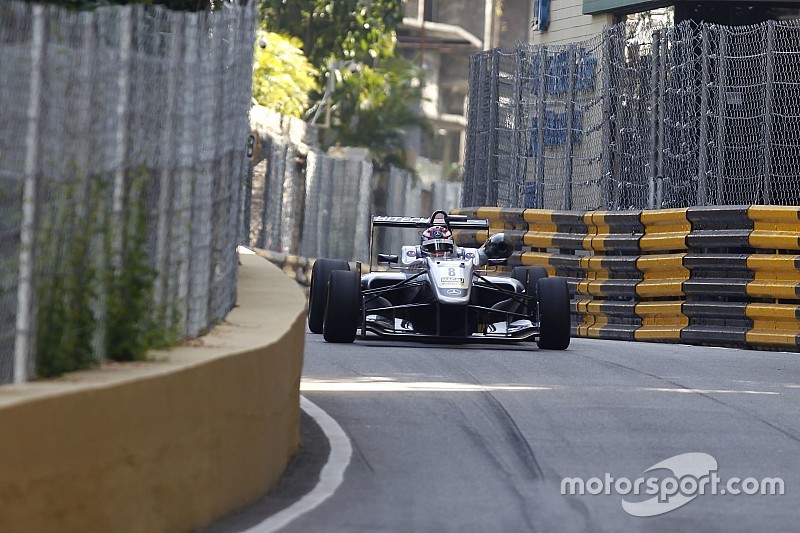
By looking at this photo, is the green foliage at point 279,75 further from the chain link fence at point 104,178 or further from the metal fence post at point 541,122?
the chain link fence at point 104,178

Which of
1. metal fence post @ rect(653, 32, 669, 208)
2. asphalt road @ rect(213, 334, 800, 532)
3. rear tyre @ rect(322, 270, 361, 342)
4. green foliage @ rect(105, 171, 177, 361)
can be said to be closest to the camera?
green foliage @ rect(105, 171, 177, 361)

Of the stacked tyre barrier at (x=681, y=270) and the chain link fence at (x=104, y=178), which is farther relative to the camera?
the stacked tyre barrier at (x=681, y=270)

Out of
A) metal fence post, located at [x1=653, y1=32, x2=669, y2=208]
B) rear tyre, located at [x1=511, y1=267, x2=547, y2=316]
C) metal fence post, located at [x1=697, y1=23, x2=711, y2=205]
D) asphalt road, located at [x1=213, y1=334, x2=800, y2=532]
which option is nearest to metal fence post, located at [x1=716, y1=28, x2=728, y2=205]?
metal fence post, located at [x1=697, y1=23, x2=711, y2=205]

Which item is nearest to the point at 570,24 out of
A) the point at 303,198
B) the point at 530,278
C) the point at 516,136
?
the point at 516,136

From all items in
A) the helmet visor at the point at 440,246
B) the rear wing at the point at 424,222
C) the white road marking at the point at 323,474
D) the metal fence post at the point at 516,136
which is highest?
the metal fence post at the point at 516,136

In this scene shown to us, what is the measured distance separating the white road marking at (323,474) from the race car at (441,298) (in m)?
4.58

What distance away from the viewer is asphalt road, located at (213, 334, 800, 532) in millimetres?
7793

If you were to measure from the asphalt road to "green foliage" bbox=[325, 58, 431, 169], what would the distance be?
3437 centimetres

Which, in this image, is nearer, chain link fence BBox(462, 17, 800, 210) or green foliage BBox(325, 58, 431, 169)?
Result: chain link fence BBox(462, 17, 800, 210)

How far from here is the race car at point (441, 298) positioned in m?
15.9

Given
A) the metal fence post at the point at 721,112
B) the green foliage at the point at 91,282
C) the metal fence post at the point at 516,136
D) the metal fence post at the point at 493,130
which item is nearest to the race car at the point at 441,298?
the metal fence post at the point at 721,112

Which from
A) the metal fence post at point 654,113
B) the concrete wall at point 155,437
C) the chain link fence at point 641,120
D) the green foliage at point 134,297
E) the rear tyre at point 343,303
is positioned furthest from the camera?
the metal fence post at point 654,113

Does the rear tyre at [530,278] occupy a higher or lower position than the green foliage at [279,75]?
lower

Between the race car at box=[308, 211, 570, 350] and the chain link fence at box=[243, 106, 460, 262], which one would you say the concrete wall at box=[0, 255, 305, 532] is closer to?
the race car at box=[308, 211, 570, 350]
